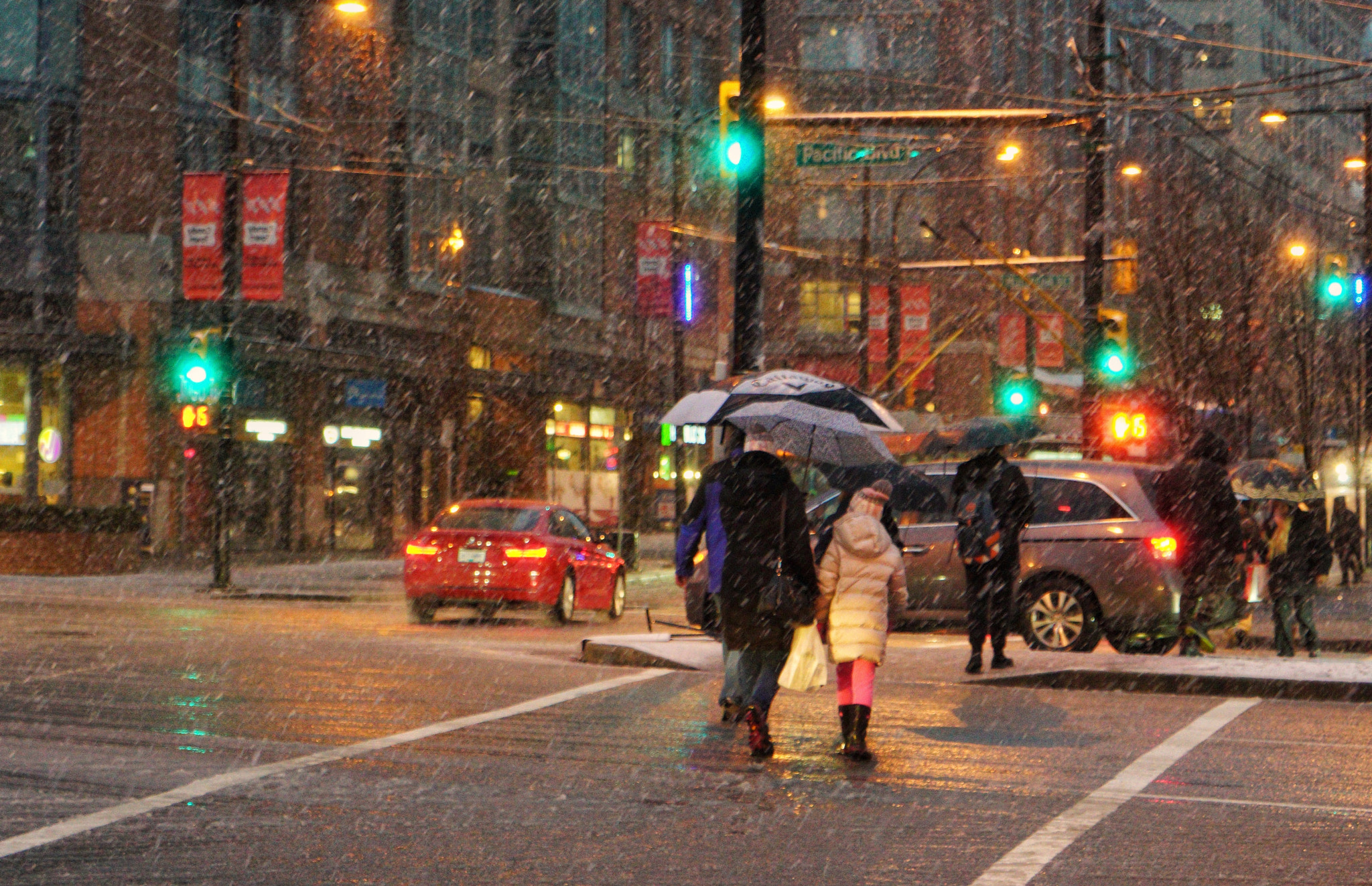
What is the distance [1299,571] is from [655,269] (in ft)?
73.7

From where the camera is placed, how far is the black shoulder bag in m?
9.45

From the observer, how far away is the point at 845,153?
19562 mm

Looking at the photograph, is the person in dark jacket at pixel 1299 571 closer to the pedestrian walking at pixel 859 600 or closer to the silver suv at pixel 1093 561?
the silver suv at pixel 1093 561

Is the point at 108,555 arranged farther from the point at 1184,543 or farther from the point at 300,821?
the point at 300,821

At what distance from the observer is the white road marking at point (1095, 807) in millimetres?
6777

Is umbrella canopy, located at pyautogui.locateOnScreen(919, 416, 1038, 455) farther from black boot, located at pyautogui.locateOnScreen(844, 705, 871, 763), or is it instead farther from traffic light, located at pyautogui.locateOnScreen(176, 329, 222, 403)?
traffic light, located at pyautogui.locateOnScreen(176, 329, 222, 403)

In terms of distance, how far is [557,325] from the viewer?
152 ft

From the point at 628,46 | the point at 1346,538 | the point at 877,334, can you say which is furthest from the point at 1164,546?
the point at 628,46

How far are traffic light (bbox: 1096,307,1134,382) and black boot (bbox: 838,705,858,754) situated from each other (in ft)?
47.1

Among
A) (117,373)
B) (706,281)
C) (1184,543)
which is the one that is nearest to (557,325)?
(706,281)

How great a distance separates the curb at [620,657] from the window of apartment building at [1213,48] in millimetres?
75463

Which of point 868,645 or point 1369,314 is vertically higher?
point 1369,314

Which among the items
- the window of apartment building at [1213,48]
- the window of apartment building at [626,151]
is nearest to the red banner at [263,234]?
the window of apartment building at [626,151]

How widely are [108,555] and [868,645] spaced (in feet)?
71.7
